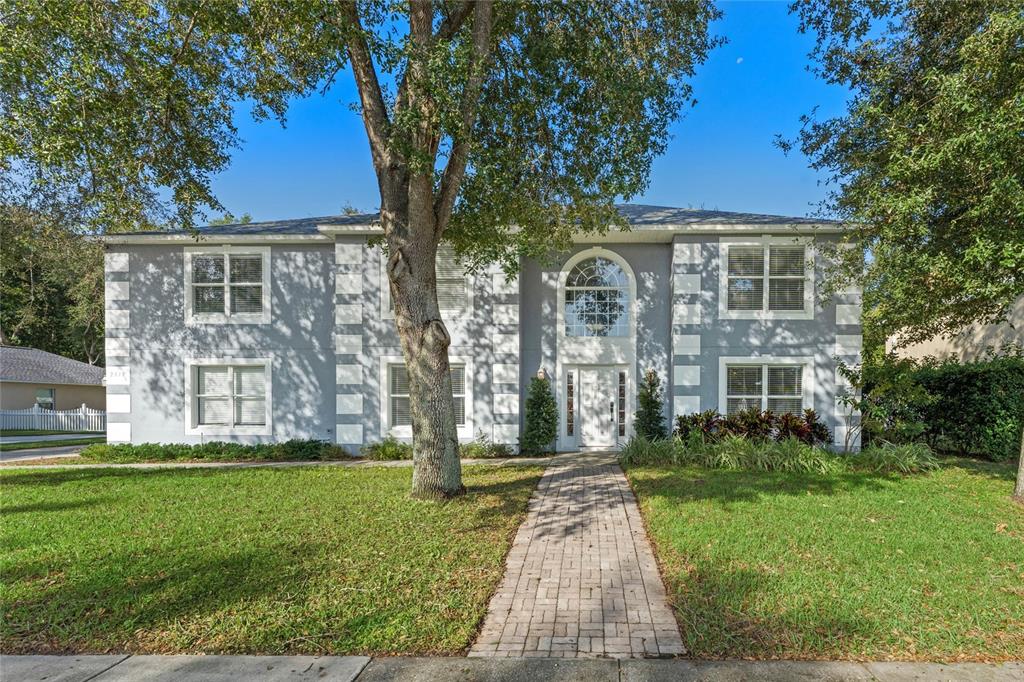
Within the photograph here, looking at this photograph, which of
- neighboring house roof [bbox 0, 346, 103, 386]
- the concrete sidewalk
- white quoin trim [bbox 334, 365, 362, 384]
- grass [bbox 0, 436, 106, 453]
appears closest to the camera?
the concrete sidewalk

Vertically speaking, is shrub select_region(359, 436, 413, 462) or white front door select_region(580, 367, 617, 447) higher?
white front door select_region(580, 367, 617, 447)

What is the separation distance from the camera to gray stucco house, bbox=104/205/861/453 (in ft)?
39.4

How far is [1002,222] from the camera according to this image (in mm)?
6559

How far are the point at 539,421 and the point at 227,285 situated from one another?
28.8ft

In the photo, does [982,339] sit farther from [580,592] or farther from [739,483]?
[580,592]

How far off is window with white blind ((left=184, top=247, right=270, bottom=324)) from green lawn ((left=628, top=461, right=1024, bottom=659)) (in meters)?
10.5

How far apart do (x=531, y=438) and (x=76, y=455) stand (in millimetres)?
12207

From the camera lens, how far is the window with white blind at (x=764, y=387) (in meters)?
12.0

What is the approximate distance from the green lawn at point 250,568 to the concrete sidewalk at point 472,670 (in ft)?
0.52

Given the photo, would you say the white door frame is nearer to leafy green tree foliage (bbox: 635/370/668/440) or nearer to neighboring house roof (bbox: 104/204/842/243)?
leafy green tree foliage (bbox: 635/370/668/440)

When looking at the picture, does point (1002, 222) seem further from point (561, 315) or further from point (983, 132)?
point (561, 315)

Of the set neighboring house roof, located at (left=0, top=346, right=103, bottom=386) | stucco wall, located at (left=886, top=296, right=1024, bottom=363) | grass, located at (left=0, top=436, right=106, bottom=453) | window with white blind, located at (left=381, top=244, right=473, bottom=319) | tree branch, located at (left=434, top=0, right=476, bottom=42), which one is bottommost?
grass, located at (left=0, top=436, right=106, bottom=453)

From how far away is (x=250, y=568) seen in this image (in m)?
4.96

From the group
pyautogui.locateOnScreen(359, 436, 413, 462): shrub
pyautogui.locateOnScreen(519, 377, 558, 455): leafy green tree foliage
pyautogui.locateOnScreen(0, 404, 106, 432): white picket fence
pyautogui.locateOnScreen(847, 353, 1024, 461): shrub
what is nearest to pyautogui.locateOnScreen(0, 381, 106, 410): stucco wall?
pyautogui.locateOnScreen(0, 404, 106, 432): white picket fence
